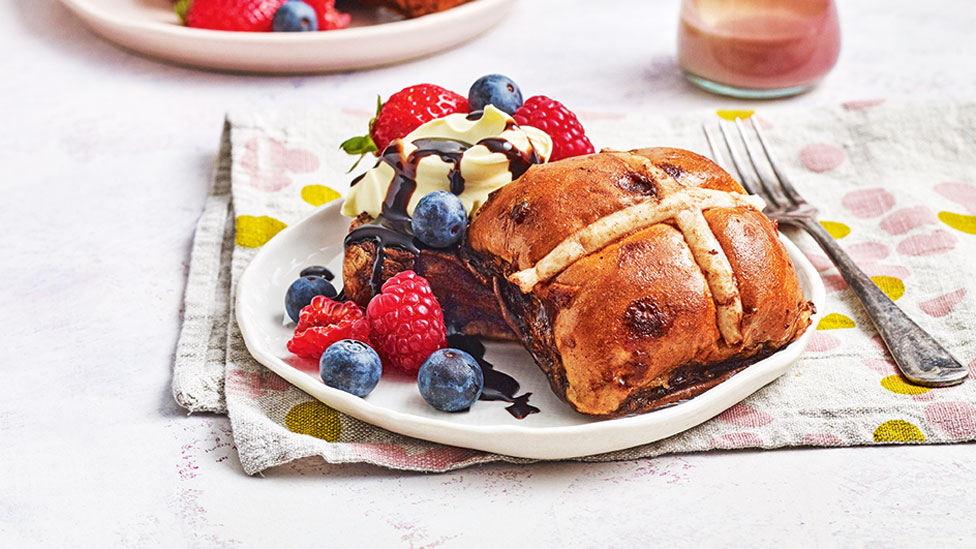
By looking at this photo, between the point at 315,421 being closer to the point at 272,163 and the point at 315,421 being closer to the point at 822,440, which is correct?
the point at 822,440

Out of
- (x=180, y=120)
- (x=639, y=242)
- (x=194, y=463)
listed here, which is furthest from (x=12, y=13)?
(x=639, y=242)

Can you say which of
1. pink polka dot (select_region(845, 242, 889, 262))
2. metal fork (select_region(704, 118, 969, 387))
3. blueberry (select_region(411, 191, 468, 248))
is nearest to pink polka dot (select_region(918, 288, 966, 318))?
metal fork (select_region(704, 118, 969, 387))

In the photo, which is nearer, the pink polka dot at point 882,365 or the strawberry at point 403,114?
the pink polka dot at point 882,365

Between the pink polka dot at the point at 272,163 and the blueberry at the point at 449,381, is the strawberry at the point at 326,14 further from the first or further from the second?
the blueberry at the point at 449,381

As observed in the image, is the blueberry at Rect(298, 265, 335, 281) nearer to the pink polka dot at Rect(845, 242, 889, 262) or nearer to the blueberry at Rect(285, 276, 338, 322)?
the blueberry at Rect(285, 276, 338, 322)

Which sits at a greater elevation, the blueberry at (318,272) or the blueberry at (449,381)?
the blueberry at (449,381)

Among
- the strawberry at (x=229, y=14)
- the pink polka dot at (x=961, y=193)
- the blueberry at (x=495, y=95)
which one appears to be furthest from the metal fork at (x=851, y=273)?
the strawberry at (x=229, y=14)
